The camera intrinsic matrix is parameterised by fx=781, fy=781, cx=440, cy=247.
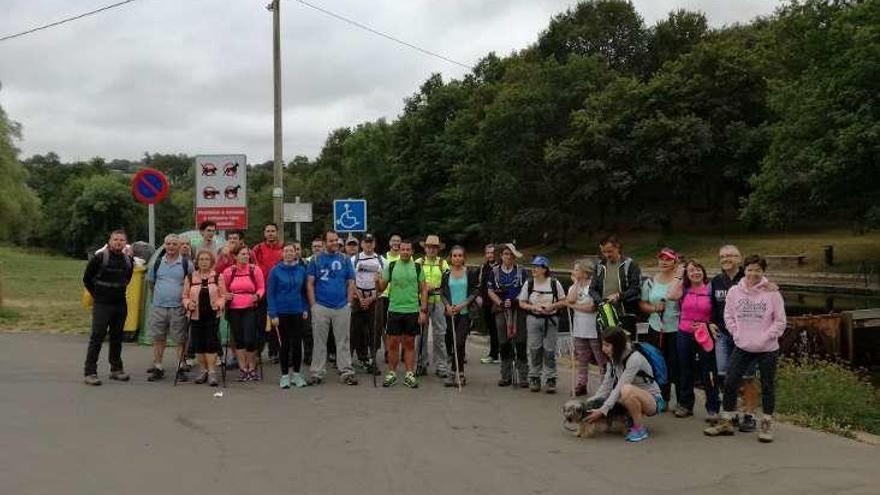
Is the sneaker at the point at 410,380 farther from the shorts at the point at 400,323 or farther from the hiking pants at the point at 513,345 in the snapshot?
the hiking pants at the point at 513,345

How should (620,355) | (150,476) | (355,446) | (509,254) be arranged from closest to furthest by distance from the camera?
(150,476)
(355,446)
(620,355)
(509,254)

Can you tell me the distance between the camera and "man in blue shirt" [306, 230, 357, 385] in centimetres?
977

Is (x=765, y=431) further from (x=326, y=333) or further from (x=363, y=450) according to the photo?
(x=326, y=333)

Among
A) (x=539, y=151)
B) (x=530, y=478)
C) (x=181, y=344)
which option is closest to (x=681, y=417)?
(x=530, y=478)

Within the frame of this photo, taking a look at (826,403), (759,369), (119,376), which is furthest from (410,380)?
(826,403)

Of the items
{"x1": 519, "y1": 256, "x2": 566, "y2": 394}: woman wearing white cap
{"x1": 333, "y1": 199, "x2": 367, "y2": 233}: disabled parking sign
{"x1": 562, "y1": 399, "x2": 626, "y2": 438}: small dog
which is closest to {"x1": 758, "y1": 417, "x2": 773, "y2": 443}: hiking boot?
{"x1": 562, "y1": 399, "x2": 626, "y2": 438}: small dog

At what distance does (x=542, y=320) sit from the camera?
9.38 m

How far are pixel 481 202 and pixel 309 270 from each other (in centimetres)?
5785

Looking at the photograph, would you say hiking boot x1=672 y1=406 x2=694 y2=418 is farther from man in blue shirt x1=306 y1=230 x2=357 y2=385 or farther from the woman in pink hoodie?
man in blue shirt x1=306 y1=230 x2=357 y2=385

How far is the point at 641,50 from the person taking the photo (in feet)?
219

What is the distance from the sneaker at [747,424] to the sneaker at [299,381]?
5012 mm

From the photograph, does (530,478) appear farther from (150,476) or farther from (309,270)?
(309,270)

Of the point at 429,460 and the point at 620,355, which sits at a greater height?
the point at 620,355

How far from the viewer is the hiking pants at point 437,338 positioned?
10.4 m
